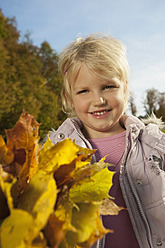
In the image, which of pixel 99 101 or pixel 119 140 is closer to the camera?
pixel 99 101

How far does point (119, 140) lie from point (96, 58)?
23.3 inches

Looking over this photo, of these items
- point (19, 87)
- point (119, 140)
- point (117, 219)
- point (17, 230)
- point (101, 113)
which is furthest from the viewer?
point (19, 87)

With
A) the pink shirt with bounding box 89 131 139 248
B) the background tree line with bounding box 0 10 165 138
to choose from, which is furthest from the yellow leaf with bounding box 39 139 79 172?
the background tree line with bounding box 0 10 165 138

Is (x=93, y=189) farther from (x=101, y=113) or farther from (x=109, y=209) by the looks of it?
(x=101, y=113)

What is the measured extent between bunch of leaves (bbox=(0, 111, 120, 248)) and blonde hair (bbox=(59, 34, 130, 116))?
113 cm

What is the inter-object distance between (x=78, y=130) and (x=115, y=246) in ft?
2.60

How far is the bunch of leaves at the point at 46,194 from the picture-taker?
35cm

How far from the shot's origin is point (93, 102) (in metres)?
1.58

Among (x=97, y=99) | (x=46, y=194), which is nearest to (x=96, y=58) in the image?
(x=97, y=99)

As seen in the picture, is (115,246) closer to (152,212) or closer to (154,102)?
(152,212)

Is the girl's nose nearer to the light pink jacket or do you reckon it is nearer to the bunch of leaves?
the light pink jacket

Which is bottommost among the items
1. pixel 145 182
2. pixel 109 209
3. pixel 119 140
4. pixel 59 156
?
pixel 145 182

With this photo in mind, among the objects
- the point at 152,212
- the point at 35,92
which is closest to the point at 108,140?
the point at 152,212

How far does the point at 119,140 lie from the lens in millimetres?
1801
